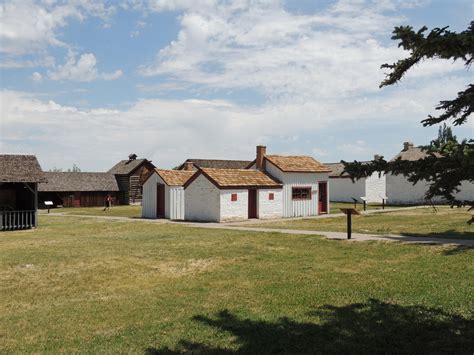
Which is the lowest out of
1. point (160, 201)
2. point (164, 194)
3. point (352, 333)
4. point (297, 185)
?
point (352, 333)

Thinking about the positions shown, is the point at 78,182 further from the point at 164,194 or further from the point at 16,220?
the point at 16,220

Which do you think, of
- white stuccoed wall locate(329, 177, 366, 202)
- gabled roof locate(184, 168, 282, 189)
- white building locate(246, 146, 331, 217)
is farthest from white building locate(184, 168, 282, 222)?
white stuccoed wall locate(329, 177, 366, 202)

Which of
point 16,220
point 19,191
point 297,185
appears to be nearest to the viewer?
point 16,220

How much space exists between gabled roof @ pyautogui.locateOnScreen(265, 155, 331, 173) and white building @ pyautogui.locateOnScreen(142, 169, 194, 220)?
6610 mm

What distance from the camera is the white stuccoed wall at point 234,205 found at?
1183 inches

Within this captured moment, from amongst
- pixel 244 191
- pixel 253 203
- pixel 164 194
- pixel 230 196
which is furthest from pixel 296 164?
pixel 164 194

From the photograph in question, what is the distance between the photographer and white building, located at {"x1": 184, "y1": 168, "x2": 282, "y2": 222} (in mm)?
30156

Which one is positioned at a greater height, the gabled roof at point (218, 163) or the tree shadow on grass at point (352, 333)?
the gabled roof at point (218, 163)

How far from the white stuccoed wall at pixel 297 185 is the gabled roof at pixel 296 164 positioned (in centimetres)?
30

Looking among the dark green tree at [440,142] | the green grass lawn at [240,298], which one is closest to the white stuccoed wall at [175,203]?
the green grass lawn at [240,298]

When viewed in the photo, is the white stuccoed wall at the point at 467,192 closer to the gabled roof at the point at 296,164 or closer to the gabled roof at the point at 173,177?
the gabled roof at the point at 296,164

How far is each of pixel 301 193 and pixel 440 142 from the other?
1134 inches

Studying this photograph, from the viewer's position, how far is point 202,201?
31125 millimetres

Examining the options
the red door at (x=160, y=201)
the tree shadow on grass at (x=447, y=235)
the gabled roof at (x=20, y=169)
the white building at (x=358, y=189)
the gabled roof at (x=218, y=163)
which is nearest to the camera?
the tree shadow on grass at (x=447, y=235)
